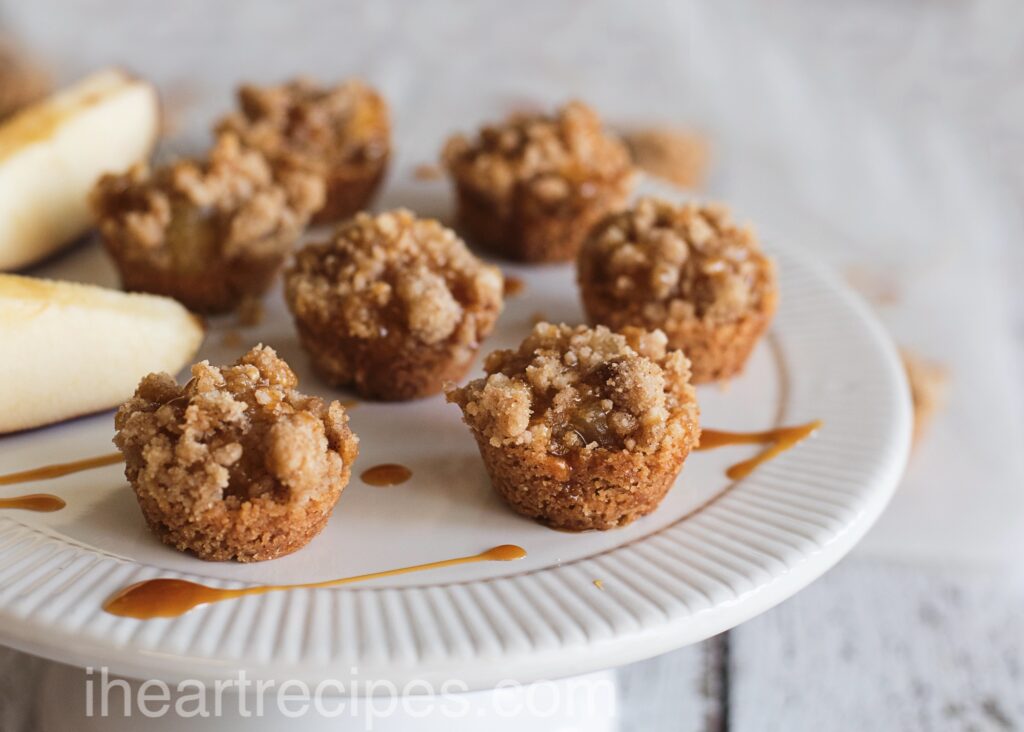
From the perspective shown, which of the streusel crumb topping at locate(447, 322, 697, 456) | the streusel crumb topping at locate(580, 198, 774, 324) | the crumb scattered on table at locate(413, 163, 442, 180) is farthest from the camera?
the crumb scattered on table at locate(413, 163, 442, 180)

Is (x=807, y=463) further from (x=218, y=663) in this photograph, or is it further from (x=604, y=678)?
(x=218, y=663)

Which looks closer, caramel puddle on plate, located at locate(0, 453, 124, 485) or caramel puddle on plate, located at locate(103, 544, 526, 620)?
caramel puddle on plate, located at locate(103, 544, 526, 620)

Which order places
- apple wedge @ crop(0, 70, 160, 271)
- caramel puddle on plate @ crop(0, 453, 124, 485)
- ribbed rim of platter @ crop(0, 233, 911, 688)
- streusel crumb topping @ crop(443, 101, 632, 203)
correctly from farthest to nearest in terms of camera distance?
streusel crumb topping @ crop(443, 101, 632, 203) < apple wedge @ crop(0, 70, 160, 271) < caramel puddle on plate @ crop(0, 453, 124, 485) < ribbed rim of platter @ crop(0, 233, 911, 688)

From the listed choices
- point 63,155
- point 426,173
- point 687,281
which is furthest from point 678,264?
point 63,155

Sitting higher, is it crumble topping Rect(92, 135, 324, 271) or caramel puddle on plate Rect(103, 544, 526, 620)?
crumble topping Rect(92, 135, 324, 271)

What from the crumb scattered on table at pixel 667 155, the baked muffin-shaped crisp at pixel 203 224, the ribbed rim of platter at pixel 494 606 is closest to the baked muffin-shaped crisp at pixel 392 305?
the baked muffin-shaped crisp at pixel 203 224

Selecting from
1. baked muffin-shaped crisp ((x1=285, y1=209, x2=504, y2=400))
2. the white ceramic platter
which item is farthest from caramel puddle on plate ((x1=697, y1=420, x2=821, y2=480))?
baked muffin-shaped crisp ((x1=285, y1=209, x2=504, y2=400))

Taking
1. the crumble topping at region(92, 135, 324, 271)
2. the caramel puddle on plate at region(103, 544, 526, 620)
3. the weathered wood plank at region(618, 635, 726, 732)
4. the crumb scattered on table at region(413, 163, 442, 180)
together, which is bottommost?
the weathered wood plank at region(618, 635, 726, 732)

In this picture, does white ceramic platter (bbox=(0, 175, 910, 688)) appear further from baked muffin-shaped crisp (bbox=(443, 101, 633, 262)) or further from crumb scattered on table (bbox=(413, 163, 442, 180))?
crumb scattered on table (bbox=(413, 163, 442, 180))
